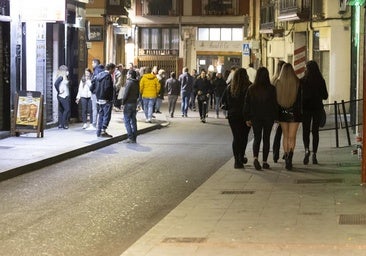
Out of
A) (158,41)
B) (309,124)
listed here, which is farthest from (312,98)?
(158,41)

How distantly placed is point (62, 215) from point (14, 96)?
9943 millimetres

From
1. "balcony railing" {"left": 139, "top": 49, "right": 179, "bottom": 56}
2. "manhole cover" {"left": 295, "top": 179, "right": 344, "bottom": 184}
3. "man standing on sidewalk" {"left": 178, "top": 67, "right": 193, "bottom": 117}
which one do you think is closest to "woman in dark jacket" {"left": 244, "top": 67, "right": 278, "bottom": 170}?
"manhole cover" {"left": 295, "top": 179, "right": 344, "bottom": 184}

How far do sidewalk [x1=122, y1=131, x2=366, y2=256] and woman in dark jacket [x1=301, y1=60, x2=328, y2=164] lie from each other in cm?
109

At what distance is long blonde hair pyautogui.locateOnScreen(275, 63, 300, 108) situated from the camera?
14.0 meters

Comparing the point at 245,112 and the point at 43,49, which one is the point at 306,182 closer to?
the point at 245,112

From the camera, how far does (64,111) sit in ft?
73.1

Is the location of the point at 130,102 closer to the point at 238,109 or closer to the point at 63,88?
the point at 63,88

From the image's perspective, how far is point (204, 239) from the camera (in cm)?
823

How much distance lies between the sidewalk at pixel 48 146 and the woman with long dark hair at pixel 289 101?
474cm

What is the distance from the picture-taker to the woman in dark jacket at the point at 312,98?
14.6 meters

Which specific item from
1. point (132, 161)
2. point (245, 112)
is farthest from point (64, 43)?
point (245, 112)

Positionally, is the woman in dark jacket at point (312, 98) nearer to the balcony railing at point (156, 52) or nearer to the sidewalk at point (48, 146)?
the sidewalk at point (48, 146)

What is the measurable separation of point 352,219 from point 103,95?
11.6m

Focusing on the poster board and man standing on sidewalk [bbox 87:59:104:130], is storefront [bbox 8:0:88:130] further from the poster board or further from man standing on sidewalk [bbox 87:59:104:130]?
man standing on sidewalk [bbox 87:59:104:130]
